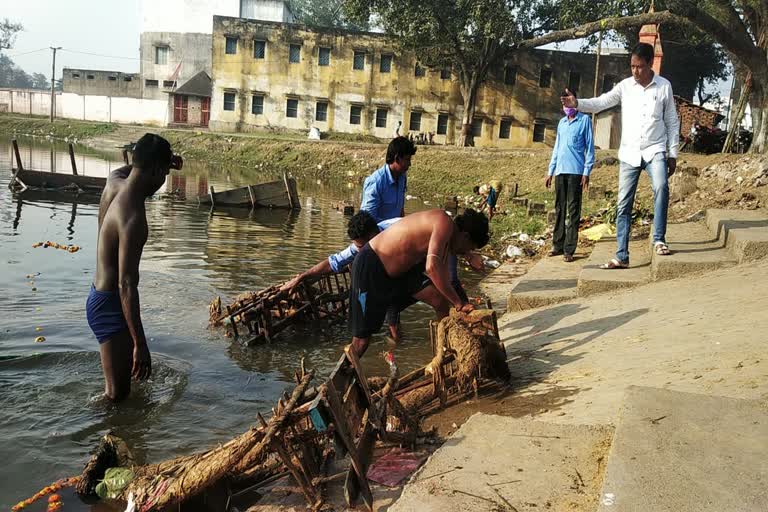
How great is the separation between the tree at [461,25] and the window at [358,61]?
7.89 m

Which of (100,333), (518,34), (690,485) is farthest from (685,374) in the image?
(518,34)

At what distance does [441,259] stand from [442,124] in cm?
4004

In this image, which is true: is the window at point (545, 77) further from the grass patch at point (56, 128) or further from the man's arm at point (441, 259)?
the man's arm at point (441, 259)

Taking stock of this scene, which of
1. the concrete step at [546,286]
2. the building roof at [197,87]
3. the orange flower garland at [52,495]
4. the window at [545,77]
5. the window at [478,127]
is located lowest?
the orange flower garland at [52,495]

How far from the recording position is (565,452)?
132 inches

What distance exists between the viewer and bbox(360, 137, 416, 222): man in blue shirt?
646cm

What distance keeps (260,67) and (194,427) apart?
42.2 meters

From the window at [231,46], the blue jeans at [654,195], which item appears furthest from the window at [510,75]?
the blue jeans at [654,195]

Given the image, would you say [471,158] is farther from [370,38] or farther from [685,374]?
[685,374]

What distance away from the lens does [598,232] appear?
10.2 meters

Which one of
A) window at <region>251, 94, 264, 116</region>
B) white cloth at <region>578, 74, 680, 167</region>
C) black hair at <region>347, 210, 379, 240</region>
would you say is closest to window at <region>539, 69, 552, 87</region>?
window at <region>251, 94, 264, 116</region>

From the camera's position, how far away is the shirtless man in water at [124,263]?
182 inches

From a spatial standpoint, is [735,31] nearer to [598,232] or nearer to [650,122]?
[598,232]

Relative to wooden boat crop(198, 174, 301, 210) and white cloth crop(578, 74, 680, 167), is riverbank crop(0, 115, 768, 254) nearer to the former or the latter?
white cloth crop(578, 74, 680, 167)
